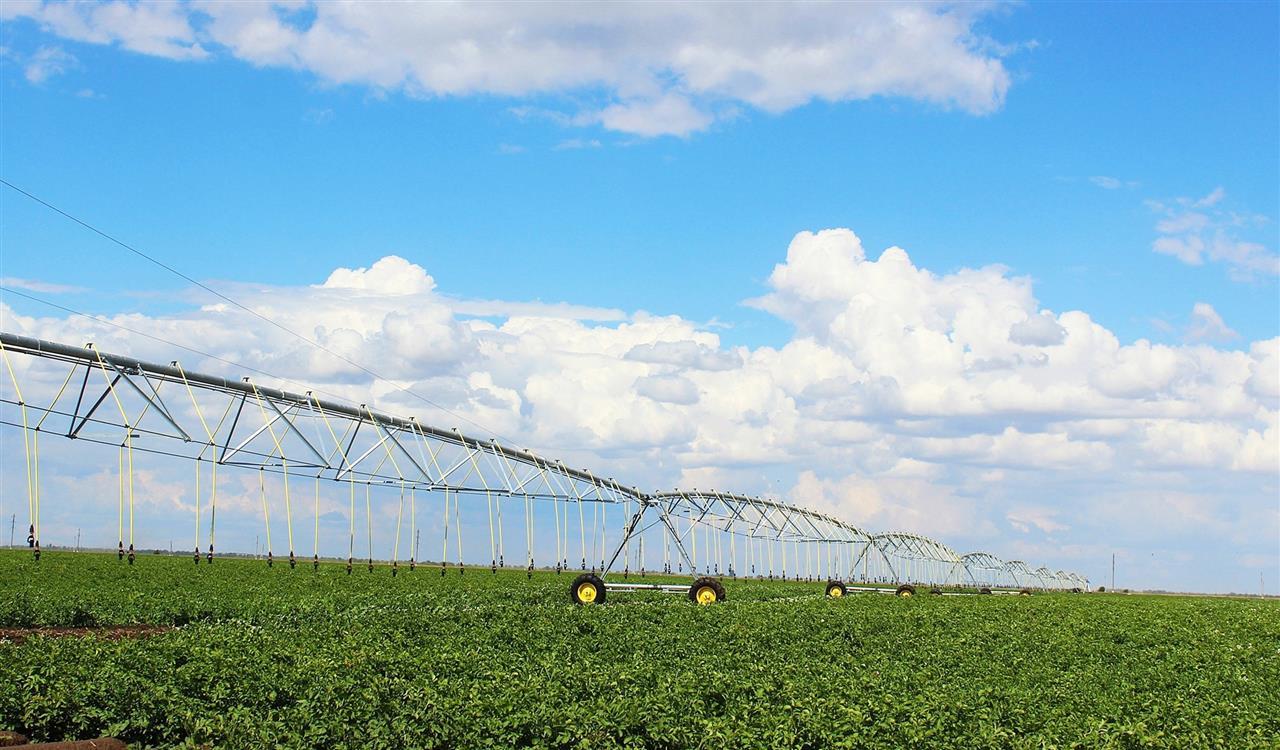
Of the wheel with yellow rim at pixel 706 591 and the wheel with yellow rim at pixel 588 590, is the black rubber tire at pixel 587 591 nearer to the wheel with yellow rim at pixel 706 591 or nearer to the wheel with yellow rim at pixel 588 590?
the wheel with yellow rim at pixel 588 590

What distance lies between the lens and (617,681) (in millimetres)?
19312

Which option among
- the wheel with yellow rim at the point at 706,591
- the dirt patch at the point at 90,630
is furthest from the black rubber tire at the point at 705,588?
the dirt patch at the point at 90,630

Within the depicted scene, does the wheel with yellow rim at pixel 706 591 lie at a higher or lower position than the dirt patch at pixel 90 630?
lower

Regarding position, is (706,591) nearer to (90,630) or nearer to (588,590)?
(588,590)

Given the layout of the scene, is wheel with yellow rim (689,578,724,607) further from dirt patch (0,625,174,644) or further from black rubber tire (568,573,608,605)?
dirt patch (0,625,174,644)

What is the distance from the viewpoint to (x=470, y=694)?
57.4 feet

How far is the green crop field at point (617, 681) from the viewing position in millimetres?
16062

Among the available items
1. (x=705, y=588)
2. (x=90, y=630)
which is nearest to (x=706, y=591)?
(x=705, y=588)

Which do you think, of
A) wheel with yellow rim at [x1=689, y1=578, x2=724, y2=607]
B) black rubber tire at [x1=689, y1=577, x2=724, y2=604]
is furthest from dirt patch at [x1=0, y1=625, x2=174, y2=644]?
black rubber tire at [x1=689, y1=577, x2=724, y2=604]

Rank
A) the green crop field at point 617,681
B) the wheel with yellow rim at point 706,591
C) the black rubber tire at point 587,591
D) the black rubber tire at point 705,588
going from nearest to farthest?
the green crop field at point 617,681 → the black rubber tire at point 587,591 → the wheel with yellow rim at point 706,591 → the black rubber tire at point 705,588

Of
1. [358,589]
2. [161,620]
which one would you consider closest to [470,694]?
[161,620]

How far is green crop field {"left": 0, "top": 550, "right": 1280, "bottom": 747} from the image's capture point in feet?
52.7

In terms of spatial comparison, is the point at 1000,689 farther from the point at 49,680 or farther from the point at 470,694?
the point at 49,680

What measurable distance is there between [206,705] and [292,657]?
4.10m
